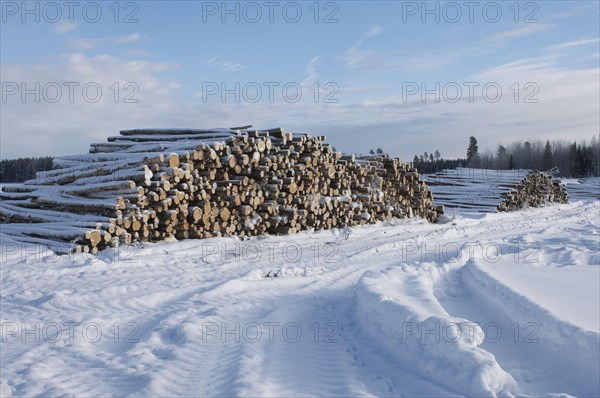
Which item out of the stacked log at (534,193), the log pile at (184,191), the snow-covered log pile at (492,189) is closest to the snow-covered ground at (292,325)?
the log pile at (184,191)

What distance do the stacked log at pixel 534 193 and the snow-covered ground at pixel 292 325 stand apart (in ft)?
51.8

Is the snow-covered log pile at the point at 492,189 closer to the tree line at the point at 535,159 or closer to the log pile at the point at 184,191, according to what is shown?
the log pile at the point at 184,191

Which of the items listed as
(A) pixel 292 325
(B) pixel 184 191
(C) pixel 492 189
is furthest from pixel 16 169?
(A) pixel 292 325

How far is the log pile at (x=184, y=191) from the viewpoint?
392 inches

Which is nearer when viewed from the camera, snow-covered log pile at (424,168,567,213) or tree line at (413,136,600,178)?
snow-covered log pile at (424,168,567,213)

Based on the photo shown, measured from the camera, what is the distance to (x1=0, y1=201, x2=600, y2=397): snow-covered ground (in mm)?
4250

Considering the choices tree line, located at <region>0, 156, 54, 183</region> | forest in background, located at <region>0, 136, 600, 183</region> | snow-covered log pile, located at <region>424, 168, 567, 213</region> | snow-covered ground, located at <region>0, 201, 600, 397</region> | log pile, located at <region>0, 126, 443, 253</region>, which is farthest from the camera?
forest in background, located at <region>0, 136, 600, 183</region>

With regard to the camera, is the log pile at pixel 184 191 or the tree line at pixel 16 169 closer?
the log pile at pixel 184 191

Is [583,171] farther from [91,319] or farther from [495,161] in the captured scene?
[91,319]

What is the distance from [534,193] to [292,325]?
25617 mm

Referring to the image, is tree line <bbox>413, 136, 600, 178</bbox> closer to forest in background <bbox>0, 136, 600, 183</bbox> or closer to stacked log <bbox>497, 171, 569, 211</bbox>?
forest in background <bbox>0, 136, 600, 183</bbox>

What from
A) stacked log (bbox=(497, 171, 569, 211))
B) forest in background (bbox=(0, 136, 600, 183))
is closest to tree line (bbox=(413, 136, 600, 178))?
forest in background (bbox=(0, 136, 600, 183))

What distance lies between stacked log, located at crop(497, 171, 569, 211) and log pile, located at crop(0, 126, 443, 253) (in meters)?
12.1

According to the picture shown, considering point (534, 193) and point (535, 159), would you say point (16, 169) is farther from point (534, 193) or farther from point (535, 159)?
point (535, 159)
